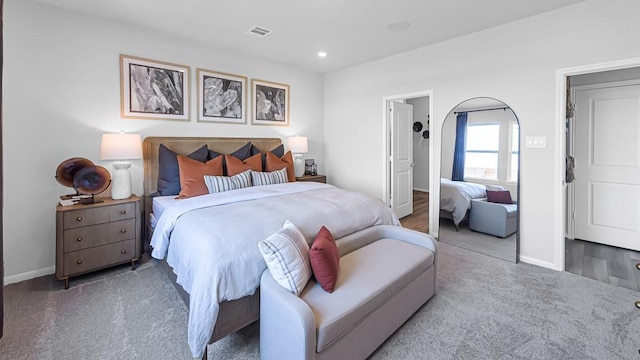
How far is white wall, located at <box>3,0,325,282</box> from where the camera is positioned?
2824 mm

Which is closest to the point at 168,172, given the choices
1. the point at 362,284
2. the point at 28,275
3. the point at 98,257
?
the point at 98,257

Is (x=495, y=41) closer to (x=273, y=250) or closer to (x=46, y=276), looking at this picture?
(x=273, y=250)

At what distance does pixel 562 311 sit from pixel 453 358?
1142 mm

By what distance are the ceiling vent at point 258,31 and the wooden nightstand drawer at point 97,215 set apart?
2.25 m

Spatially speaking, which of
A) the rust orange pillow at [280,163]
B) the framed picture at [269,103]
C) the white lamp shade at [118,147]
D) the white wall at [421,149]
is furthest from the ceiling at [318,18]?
the white wall at [421,149]

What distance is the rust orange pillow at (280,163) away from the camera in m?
4.20

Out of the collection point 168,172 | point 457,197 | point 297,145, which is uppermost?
point 297,145

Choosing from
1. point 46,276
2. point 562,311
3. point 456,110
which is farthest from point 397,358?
point 46,276

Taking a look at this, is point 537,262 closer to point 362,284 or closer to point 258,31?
point 362,284

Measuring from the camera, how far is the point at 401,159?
500cm

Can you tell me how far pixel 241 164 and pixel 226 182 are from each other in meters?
0.47

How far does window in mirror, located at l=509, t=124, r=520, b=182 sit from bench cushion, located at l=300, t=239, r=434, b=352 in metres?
1.65

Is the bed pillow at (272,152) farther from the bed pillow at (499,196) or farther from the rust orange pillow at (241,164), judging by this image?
the bed pillow at (499,196)

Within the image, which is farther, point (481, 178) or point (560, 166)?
point (481, 178)
